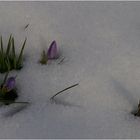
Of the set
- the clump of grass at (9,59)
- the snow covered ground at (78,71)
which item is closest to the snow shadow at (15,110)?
the snow covered ground at (78,71)

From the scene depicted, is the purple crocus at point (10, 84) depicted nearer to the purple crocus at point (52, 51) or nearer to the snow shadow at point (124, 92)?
the purple crocus at point (52, 51)

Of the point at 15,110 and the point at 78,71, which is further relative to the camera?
the point at 78,71

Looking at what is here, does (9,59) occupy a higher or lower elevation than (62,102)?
higher

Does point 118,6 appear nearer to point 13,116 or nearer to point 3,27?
point 3,27

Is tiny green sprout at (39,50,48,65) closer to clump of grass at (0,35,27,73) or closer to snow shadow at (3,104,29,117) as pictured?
clump of grass at (0,35,27,73)

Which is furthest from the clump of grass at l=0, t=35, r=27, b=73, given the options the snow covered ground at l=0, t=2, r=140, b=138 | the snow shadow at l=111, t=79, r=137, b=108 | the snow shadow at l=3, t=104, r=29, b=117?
the snow shadow at l=111, t=79, r=137, b=108

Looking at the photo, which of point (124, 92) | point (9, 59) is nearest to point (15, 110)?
point (9, 59)

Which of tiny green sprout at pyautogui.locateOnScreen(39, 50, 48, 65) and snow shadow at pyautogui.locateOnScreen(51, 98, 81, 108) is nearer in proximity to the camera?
snow shadow at pyautogui.locateOnScreen(51, 98, 81, 108)

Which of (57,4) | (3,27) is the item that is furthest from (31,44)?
(57,4)

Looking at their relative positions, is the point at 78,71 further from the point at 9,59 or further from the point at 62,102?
the point at 9,59
